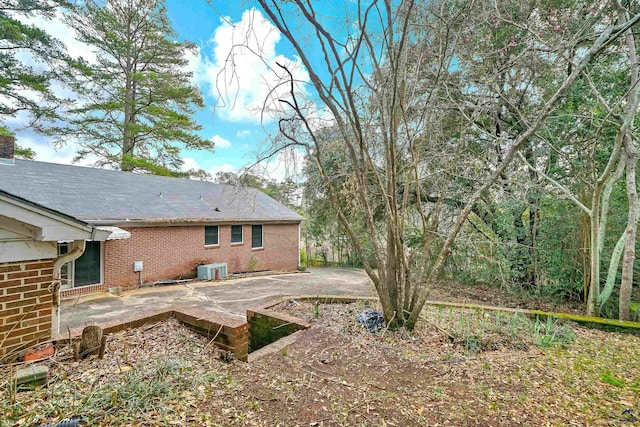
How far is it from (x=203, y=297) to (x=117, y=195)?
5.50m

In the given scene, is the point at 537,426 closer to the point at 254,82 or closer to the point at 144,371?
the point at 144,371

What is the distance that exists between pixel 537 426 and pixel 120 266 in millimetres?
10455

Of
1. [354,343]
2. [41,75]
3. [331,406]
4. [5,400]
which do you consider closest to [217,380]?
[331,406]

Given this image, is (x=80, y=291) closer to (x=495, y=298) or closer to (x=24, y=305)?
(x=24, y=305)

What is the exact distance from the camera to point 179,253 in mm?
10570

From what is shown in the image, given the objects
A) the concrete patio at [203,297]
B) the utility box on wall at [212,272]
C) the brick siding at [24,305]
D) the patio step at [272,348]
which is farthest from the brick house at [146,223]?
the brick siding at [24,305]

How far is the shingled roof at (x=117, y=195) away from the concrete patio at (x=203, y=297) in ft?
7.87

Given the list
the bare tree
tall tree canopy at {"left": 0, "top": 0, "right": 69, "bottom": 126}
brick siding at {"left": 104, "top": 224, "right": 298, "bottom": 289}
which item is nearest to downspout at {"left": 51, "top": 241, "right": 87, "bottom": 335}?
the bare tree

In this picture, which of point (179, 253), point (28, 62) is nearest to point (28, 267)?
point (179, 253)

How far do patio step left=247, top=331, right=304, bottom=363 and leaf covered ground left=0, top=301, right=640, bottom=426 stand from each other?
0.09m

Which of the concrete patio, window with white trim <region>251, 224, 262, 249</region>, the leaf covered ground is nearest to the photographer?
the leaf covered ground

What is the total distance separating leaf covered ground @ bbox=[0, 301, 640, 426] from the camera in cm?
219

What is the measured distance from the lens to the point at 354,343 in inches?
160

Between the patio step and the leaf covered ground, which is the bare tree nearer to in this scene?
the leaf covered ground
